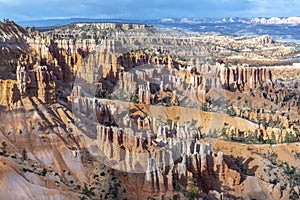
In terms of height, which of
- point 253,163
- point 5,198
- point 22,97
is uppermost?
point 22,97

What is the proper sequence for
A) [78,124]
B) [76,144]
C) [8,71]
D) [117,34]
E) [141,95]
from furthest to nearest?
[117,34] → [141,95] → [8,71] → [78,124] → [76,144]

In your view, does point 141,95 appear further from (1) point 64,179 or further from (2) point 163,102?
(1) point 64,179

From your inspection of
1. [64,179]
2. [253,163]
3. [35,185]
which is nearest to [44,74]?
[64,179]

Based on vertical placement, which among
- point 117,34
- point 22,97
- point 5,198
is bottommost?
point 5,198

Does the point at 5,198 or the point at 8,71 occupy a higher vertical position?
the point at 8,71

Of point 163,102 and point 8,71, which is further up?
point 8,71

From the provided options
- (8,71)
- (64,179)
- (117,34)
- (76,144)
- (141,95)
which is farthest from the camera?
(117,34)

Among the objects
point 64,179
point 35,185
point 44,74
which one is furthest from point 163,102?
point 35,185

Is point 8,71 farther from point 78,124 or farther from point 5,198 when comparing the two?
point 5,198

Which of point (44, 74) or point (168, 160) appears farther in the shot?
point (44, 74)
